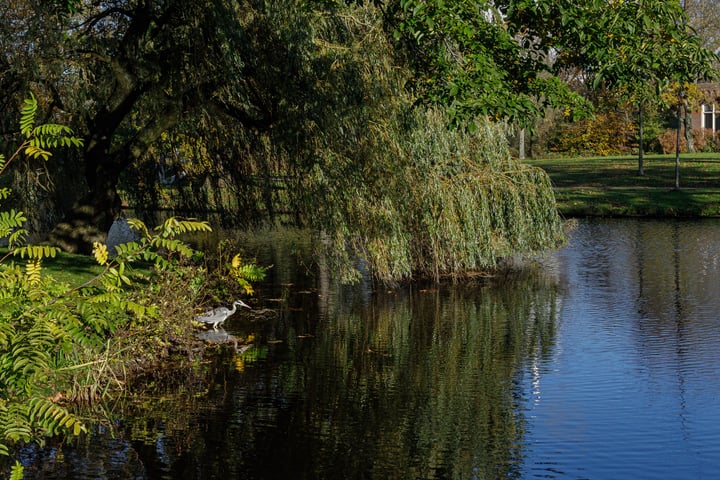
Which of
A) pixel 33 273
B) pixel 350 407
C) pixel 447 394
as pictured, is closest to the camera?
pixel 33 273

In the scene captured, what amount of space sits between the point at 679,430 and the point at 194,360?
643 cm

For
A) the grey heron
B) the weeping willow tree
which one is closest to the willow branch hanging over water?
the weeping willow tree

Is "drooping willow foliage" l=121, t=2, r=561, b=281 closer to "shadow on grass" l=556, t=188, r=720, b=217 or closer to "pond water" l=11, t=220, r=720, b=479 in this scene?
"pond water" l=11, t=220, r=720, b=479

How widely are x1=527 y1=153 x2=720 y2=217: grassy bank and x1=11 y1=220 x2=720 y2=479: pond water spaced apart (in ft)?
43.4

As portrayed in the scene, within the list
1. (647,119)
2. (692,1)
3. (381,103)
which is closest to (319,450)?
(381,103)

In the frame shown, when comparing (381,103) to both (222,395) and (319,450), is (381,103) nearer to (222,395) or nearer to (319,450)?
(222,395)

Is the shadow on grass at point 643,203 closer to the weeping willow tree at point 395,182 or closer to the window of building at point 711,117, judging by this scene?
the weeping willow tree at point 395,182

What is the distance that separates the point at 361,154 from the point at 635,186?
24.2 metres

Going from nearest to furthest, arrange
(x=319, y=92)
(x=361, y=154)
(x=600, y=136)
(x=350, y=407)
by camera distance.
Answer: (x=350, y=407) < (x=319, y=92) < (x=361, y=154) < (x=600, y=136)

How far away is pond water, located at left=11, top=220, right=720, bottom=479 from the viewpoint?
963 cm

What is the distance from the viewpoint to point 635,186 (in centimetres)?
3819

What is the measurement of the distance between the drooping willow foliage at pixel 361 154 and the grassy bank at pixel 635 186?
13.2 m

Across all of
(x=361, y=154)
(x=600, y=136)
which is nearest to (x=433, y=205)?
(x=361, y=154)

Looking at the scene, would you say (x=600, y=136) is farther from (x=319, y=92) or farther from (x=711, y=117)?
(x=319, y=92)
